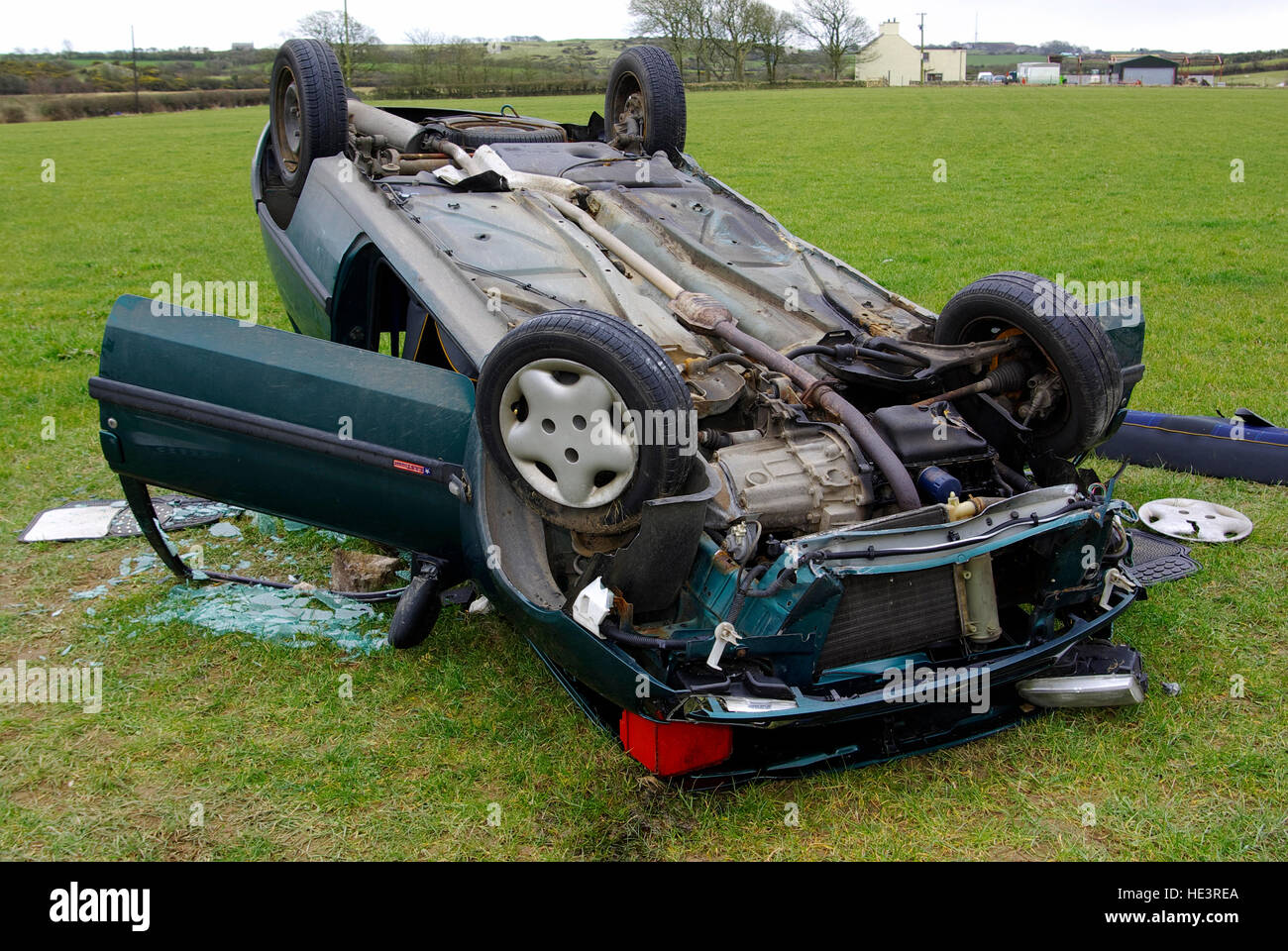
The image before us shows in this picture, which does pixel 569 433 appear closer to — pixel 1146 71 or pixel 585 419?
pixel 585 419

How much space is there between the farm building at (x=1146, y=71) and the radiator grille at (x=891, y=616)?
76.2m

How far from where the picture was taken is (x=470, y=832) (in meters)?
3.36

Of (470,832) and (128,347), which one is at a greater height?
(128,347)

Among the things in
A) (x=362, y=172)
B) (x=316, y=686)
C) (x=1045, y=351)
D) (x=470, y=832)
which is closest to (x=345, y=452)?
(x=316, y=686)

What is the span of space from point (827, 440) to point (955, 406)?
833mm

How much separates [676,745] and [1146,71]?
8212 cm

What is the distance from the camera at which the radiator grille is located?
3.41 meters

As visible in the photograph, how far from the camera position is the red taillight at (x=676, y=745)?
343 centimetres

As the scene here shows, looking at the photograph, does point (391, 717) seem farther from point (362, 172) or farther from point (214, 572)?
point (362, 172)

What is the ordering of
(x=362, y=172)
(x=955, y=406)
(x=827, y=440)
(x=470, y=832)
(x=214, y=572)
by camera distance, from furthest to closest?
(x=362, y=172) → (x=214, y=572) → (x=955, y=406) → (x=827, y=440) → (x=470, y=832)

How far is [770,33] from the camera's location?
51.1m

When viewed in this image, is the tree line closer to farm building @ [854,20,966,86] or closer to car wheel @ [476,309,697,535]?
farm building @ [854,20,966,86]

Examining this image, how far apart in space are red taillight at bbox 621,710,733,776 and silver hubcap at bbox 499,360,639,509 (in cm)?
73
